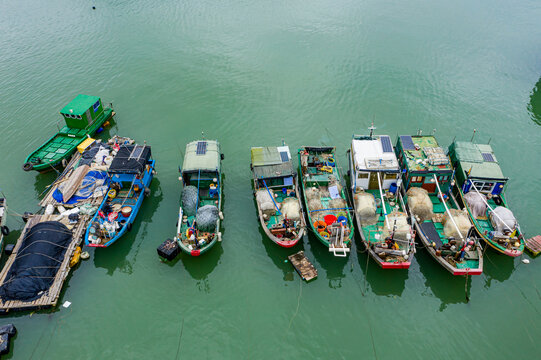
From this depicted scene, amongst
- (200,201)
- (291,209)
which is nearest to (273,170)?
(291,209)

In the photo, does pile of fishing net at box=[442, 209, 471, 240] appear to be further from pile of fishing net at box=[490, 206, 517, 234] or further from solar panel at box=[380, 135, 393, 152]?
solar panel at box=[380, 135, 393, 152]

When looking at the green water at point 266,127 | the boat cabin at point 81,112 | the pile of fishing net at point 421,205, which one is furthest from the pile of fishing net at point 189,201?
the pile of fishing net at point 421,205

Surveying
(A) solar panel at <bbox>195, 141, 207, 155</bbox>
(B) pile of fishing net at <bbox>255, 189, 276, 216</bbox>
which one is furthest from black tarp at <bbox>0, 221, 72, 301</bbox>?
(B) pile of fishing net at <bbox>255, 189, 276, 216</bbox>

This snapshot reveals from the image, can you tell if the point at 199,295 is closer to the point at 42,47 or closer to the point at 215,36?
the point at 215,36

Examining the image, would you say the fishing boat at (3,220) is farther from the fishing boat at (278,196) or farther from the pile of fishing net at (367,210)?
the pile of fishing net at (367,210)

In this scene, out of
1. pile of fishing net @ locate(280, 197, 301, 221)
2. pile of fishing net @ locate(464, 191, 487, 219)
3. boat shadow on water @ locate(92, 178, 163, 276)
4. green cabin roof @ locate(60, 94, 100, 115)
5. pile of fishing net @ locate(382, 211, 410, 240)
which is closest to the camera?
pile of fishing net @ locate(382, 211, 410, 240)

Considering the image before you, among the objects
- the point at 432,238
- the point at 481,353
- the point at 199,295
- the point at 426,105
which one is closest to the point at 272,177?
the point at 199,295
